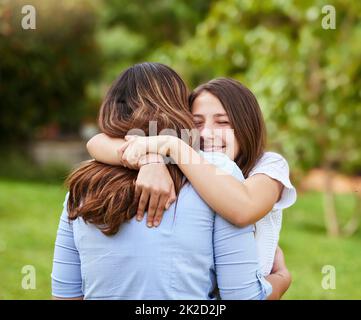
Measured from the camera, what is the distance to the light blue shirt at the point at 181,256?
4.50 ft

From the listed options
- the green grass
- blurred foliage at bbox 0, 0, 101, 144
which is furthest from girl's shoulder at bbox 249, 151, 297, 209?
blurred foliage at bbox 0, 0, 101, 144

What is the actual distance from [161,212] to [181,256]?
101 mm

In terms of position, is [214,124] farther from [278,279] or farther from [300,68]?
[300,68]

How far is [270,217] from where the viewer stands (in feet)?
5.17

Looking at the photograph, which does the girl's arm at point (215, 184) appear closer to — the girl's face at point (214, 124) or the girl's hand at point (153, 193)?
the girl's hand at point (153, 193)

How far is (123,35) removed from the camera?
11.8 m

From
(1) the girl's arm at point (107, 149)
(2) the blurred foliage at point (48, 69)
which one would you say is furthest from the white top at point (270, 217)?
Answer: (2) the blurred foliage at point (48, 69)

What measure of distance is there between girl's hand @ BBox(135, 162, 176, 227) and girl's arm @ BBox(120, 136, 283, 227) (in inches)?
1.9

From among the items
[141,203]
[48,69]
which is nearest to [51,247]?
[141,203]

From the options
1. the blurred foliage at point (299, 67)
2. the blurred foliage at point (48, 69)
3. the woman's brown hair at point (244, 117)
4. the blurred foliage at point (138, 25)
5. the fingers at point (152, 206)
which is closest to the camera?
the fingers at point (152, 206)

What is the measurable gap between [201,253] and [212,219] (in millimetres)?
75
